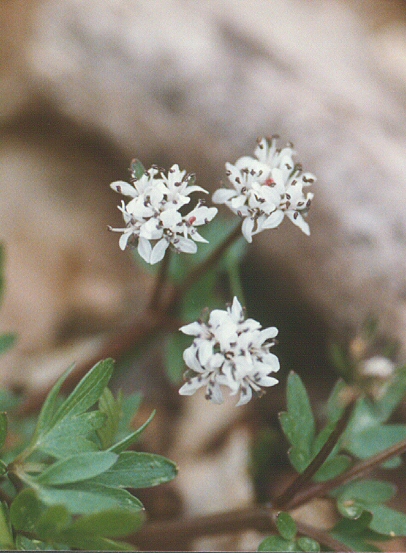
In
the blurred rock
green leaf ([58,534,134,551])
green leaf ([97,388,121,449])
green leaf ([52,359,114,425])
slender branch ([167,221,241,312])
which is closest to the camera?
green leaf ([58,534,134,551])

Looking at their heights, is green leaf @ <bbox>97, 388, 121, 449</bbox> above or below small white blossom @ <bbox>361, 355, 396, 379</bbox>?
above

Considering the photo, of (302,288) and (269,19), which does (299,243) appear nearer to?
(302,288)

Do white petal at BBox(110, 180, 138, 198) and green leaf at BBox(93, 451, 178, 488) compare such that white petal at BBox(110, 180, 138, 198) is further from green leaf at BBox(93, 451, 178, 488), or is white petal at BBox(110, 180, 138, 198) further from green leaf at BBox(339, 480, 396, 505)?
green leaf at BBox(339, 480, 396, 505)

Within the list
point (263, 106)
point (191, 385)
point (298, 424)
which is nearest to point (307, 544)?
point (298, 424)

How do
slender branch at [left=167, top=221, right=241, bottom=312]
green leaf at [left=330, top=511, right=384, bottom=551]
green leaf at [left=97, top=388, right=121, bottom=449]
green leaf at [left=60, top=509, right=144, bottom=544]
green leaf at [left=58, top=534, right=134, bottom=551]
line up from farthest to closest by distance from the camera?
1. slender branch at [left=167, top=221, right=241, bottom=312]
2. green leaf at [left=330, top=511, right=384, bottom=551]
3. green leaf at [left=97, top=388, right=121, bottom=449]
4. green leaf at [left=58, top=534, right=134, bottom=551]
5. green leaf at [left=60, top=509, right=144, bottom=544]

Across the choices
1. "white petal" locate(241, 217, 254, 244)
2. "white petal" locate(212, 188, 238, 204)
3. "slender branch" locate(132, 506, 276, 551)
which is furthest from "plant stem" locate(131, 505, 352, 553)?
"white petal" locate(212, 188, 238, 204)

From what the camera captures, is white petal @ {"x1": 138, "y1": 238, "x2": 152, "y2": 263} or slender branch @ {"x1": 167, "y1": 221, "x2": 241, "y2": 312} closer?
white petal @ {"x1": 138, "y1": 238, "x2": 152, "y2": 263}
